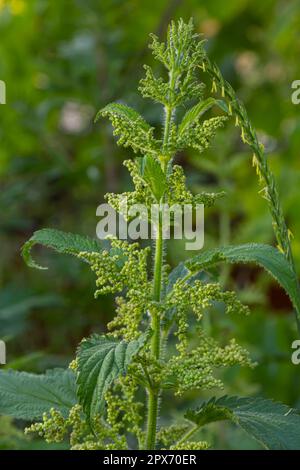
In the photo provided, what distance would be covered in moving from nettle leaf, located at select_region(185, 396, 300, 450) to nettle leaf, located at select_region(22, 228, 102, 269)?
180 mm

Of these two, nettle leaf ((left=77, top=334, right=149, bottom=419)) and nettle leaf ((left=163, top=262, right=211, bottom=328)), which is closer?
nettle leaf ((left=77, top=334, right=149, bottom=419))

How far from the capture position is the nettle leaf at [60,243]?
0.73m

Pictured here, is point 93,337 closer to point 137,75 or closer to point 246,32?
point 137,75

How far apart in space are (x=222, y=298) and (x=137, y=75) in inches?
60.0

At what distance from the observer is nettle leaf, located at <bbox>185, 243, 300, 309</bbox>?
65cm

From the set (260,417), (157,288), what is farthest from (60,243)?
(260,417)

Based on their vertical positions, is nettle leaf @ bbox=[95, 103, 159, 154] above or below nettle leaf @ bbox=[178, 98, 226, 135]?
below

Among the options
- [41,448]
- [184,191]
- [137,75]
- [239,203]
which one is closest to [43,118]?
[137,75]

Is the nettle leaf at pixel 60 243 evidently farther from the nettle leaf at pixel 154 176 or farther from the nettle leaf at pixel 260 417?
the nettle leaf at pixel 260 417

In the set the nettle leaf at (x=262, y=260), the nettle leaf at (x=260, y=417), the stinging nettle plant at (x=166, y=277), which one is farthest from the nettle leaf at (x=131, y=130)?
the nettle leaf at (x=260, y=417)

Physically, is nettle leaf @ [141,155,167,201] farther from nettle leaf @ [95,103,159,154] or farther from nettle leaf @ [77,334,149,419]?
nettle leaf @ [77,334,149,419]

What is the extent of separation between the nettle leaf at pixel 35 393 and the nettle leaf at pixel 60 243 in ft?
0.47

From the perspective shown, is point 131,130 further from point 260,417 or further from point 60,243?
point 260,417

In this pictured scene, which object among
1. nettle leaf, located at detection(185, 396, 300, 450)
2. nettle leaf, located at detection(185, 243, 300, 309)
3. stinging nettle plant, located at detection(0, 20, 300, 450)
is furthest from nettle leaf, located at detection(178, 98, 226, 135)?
nettle leaf, located at detection(185, 396, 300, 450)
